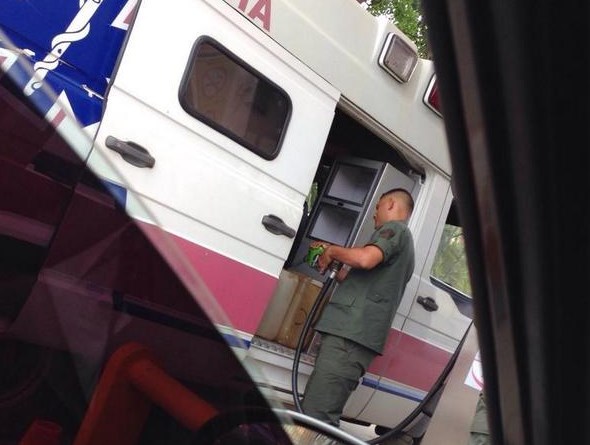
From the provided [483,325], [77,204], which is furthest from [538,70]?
[77,204]

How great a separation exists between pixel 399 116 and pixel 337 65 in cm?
63

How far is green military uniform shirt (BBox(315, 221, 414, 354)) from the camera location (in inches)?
167

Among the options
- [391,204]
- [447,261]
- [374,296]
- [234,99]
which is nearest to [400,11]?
[447,261]

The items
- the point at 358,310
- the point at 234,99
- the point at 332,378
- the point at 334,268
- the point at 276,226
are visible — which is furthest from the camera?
the point at 334,268

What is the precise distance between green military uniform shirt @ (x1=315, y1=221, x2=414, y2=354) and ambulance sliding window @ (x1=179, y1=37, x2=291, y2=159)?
0.96 m

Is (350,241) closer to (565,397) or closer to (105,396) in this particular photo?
(565,397)

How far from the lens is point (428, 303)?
4.98 metres

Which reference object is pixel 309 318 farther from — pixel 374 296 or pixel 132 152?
pixel 132 152

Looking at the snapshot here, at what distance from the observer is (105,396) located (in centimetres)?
103

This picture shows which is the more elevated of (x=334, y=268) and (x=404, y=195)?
(x=404, y=195)

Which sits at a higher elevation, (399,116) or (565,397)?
(399,116)

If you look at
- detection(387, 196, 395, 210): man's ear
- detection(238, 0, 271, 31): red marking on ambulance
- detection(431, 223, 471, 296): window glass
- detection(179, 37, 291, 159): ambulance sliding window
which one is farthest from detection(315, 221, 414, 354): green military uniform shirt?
detection(238, 0, 271, 31): red marking on ambulance

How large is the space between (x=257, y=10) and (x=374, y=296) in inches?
68.7

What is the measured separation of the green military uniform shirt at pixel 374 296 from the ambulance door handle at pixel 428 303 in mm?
551
